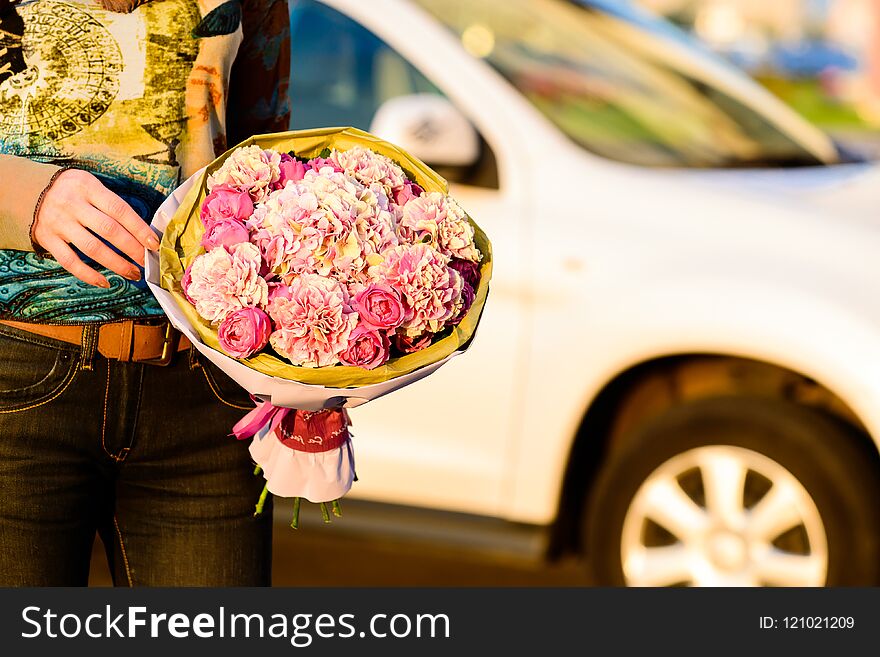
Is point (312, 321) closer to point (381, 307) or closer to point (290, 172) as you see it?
point (381, 307)

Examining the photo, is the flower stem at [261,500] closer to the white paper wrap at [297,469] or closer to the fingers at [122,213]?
the white paper wrap at [297,469]

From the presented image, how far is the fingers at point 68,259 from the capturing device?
66.2 inches

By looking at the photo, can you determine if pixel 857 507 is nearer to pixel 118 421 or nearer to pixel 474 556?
pixel 474 556

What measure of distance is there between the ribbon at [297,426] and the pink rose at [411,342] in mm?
204

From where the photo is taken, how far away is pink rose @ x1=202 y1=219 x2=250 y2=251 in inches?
64.4

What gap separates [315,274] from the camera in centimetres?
164

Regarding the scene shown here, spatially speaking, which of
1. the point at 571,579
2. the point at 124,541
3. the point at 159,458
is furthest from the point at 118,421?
the point at 571,579

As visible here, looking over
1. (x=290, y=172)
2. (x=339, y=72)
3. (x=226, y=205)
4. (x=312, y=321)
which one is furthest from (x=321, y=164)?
(x=339, y=72)

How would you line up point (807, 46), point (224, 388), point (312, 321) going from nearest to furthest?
point (312, 321) < point (224, 388) < point (807, 46)

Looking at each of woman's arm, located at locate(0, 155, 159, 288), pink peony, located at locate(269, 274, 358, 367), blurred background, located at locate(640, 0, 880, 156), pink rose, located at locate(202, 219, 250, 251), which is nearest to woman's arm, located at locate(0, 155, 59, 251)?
woman's arm, located at locate(0, 155, 159, 288)

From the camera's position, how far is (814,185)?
3832mm

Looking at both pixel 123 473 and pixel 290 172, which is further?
pixel 123 473

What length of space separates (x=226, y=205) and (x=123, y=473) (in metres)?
0.46

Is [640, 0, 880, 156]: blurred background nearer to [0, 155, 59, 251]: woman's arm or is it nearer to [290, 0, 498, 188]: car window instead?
[290, 0, 498, 188]: car window
